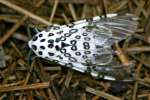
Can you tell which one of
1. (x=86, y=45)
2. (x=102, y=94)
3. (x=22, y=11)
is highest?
(x=22, y=11)

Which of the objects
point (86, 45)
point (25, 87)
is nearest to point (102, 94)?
point (86, 45)

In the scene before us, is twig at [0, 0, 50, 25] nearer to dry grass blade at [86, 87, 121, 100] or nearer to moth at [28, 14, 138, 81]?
moth at [28, 14, 138, 81]

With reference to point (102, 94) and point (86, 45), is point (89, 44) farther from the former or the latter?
point (102, 94)

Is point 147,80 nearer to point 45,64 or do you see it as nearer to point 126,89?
point 126,89

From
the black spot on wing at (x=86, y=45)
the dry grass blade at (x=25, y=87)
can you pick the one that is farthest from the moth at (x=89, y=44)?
the dry grass blade at (x=25, y=87)

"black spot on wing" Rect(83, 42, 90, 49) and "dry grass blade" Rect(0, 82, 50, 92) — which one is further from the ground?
"black spot on wing" Rect(83, 42, 90, 49)

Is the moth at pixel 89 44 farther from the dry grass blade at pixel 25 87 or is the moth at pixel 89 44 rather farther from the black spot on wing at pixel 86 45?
the dry grass blade at pixel 25 87

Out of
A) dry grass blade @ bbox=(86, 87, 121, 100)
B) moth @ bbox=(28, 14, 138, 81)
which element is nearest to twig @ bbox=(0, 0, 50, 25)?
moth @ bbox=(28, 14, 138, 81)

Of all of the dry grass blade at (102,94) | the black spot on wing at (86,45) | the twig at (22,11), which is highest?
the twig at (22,11)
